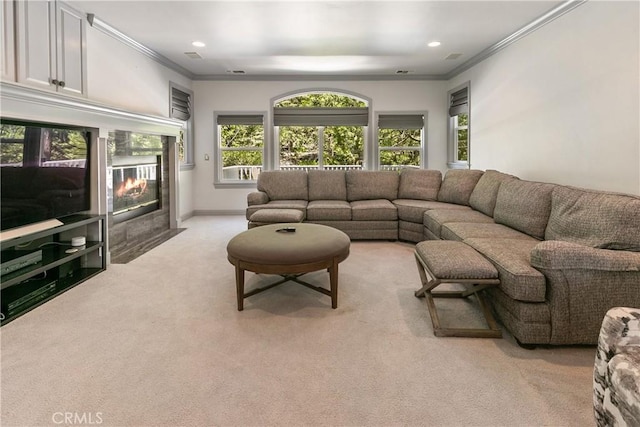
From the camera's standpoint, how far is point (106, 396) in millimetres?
1708

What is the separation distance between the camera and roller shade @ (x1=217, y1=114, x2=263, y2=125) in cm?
685

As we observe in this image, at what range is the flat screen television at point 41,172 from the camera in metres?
2.65

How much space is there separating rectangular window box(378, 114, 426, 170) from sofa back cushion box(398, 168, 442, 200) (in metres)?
1.71

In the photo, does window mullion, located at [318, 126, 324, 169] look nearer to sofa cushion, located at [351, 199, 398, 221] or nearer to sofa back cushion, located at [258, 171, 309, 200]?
sofa back cushion, located at [258, 171, 309, 200]

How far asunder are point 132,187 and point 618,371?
4.90 metres

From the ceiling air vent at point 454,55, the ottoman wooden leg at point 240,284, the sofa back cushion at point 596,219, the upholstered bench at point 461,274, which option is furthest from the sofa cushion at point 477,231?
the ceiling air vent at point 454,55

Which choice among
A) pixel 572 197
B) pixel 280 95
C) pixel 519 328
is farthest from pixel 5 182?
pixel 280 95

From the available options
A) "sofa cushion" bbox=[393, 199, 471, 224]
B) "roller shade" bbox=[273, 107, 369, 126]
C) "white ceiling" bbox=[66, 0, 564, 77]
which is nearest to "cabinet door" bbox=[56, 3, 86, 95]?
"white ceiling" bbox=[66, 0, 564, 77]

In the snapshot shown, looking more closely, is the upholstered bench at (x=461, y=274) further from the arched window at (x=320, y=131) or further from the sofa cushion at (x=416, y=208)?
the arched window at (x=320, y=131)

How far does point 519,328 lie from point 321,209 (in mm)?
3000

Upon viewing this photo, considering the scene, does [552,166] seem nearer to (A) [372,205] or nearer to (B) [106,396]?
(A) [372,205]

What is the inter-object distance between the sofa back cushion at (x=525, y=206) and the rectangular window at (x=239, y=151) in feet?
15.1

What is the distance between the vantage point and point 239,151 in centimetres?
707

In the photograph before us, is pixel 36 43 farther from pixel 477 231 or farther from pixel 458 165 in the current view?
pixel 458 165
